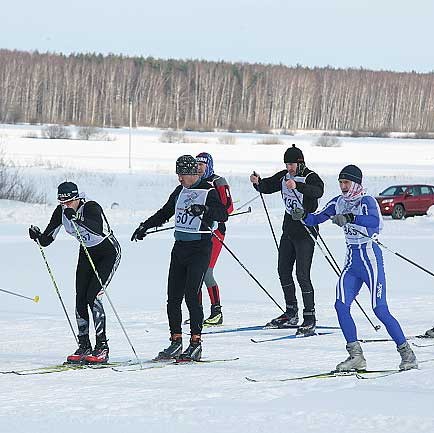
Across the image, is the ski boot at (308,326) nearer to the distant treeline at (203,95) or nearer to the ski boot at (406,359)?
the ski boot at (406,359)

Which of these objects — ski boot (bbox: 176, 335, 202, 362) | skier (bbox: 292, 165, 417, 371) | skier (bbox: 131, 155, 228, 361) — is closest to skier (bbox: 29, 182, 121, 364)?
skier (bbox: 131, 155, 228, 361)

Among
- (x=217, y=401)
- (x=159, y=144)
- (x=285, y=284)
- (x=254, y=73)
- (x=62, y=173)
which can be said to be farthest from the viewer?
(x=254, y=73)

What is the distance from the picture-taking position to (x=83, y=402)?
5785mm

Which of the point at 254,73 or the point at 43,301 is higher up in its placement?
the point at 254,73

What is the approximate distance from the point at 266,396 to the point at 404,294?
19.4 ft

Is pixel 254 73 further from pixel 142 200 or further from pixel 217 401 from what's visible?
pixel 217 401

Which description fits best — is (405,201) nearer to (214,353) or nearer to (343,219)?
(214,353)

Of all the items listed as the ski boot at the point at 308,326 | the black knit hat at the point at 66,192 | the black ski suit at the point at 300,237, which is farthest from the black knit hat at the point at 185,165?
the ski boot at the point at 308,326

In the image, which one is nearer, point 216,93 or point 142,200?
point 142,200

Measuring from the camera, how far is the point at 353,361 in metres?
6.57

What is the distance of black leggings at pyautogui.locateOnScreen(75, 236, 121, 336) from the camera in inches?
287

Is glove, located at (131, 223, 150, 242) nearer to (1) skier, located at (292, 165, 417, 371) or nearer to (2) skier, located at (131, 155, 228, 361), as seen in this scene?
(2) skier, located at (131, 155, 228, 361)

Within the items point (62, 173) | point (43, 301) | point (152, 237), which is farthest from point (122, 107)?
point (43, 301)

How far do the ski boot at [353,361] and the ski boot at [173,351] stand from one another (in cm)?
140
